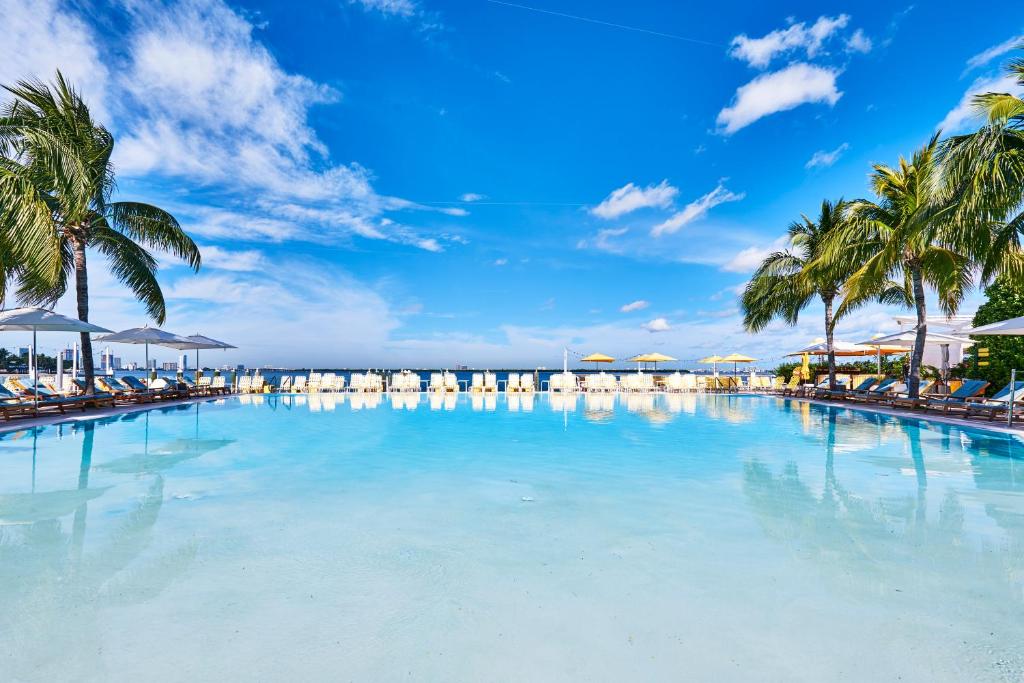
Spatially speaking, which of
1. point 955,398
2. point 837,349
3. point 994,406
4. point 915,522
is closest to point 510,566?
point 915,522

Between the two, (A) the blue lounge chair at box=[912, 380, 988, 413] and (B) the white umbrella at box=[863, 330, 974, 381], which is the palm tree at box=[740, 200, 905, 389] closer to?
(B) the white umbrella at box=[863, 330, 974, 381]

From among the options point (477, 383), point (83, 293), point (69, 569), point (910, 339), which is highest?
point (83, 293)

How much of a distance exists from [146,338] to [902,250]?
23332 millimetres

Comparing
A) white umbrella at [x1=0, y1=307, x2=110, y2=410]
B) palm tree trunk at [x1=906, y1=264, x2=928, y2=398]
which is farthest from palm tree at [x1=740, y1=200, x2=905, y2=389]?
white umbrella at [x1=0, y1=307, x2=110, y2=410]

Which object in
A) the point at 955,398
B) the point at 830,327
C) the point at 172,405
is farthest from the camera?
the point at 830,327

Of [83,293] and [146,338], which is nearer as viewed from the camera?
[83,293]

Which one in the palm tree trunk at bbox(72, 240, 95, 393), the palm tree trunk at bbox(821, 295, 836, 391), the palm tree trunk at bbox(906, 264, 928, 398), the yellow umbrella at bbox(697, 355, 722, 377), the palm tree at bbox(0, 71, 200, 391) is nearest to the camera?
the palm tree at bbox(0, 71, 200, 391)

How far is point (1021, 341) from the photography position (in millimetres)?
14734

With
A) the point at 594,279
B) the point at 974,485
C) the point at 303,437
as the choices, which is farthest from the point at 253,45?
the point at 594,279

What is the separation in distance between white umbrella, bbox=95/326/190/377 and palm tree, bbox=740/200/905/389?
2224 centimetres

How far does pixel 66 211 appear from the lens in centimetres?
995

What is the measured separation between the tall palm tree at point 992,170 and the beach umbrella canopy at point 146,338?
21.4 metres

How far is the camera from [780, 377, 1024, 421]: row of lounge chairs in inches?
428

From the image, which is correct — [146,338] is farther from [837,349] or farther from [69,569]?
[837,349]
